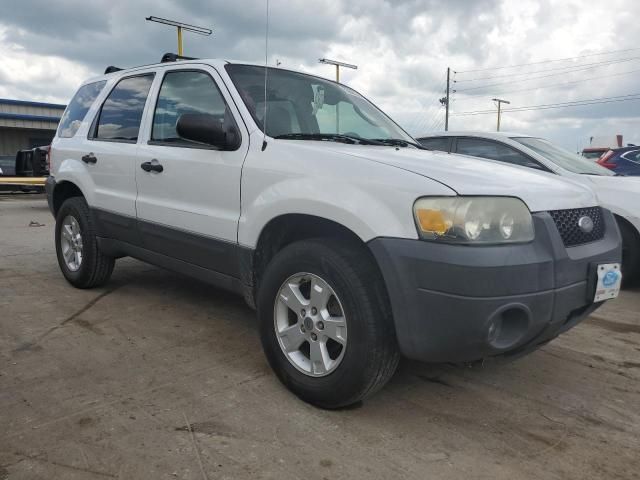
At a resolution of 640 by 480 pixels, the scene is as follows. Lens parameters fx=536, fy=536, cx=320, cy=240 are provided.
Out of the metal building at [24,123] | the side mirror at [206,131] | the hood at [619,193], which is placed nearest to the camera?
the side mirror at [206,131]

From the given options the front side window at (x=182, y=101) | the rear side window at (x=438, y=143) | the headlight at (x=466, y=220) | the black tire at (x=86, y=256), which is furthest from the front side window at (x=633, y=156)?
the black tire at (x=86, y=256)

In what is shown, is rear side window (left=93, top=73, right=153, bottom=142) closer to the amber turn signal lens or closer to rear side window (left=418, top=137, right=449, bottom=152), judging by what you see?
the amber turn signal lens

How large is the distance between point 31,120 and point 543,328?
30.2 meters

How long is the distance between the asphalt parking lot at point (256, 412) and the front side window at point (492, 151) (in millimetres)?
2150

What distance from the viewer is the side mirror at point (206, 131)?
295cm

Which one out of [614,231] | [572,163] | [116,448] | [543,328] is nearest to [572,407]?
[543,328]

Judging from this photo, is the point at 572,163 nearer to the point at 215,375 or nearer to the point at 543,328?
the point at 543,328

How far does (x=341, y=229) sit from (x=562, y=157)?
418cm

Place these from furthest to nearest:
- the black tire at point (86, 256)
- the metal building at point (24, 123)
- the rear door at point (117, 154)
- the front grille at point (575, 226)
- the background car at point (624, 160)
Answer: the metal building at point (24, 123) < the background car at point (624, 160) < the black tire at point (86, 256) < the rear door at point (117, 154) < the front grille at point (575, 226)

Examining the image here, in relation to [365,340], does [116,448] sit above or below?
below

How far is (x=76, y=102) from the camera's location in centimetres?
492

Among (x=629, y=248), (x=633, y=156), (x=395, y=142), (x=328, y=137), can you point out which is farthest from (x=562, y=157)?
(x=328, y=137)

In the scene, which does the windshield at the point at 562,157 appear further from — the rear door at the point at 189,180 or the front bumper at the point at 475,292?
the rear door at the point at 189,180

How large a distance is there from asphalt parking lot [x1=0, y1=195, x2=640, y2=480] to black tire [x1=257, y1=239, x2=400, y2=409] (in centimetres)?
15
